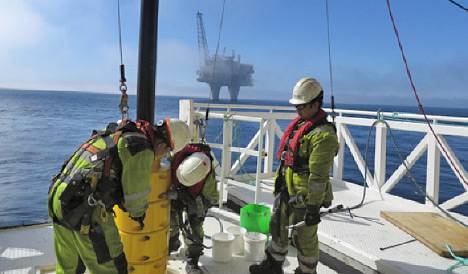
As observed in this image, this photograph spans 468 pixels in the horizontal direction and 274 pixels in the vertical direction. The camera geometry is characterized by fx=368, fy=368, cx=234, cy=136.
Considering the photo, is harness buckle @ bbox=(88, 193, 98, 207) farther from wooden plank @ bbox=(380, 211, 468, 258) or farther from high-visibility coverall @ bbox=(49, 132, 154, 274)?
wooden plank @ bbox=(380, 211, 468, 258)

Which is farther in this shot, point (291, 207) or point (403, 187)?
point (403, 187)

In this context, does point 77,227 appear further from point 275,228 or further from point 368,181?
point 368,181

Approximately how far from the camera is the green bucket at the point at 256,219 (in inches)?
178

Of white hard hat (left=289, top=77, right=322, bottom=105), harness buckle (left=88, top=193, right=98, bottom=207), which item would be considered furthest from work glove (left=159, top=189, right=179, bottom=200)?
white hard hat (left=289, top=77, right=322, bottom=105)

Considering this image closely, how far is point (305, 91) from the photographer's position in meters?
3.36

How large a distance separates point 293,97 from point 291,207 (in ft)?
3.41

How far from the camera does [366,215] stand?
5133 millimetres

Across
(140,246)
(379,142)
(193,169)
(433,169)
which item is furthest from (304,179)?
(379,142)

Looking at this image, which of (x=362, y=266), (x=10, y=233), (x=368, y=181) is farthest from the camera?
(x=368, y=181)

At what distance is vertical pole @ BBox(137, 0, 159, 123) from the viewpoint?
3.29 m

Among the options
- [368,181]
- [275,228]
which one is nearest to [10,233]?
[275,228]

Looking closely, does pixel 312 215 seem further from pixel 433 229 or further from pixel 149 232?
pixel 433 229

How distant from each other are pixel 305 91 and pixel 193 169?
1.24m

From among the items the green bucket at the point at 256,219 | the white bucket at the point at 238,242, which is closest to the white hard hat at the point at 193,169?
the white bucket at the point at 238,242
